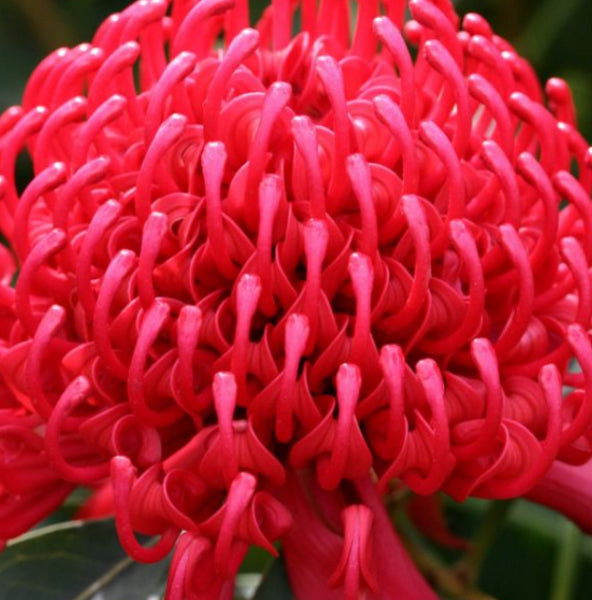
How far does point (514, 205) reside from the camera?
1.85 meters

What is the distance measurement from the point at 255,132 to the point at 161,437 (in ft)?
1.59

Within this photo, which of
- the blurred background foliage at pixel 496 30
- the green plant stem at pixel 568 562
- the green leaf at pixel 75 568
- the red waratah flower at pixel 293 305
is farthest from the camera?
the blurred background foliage at pixel 496 30

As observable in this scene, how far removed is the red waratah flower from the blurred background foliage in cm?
117

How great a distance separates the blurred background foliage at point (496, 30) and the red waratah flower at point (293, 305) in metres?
1.17

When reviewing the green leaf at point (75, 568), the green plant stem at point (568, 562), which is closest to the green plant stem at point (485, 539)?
the green plant stem at point (568, 562)

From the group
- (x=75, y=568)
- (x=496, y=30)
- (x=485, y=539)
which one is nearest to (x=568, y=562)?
(x=485, y=539)

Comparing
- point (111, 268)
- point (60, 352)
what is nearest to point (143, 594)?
point (60, 352)

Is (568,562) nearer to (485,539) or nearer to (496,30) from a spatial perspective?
(485,539)

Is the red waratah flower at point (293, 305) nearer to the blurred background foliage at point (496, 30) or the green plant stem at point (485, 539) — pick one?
the green plant stem at point (485, 539)

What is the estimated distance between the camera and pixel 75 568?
2.15m

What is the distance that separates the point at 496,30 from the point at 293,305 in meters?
1.70

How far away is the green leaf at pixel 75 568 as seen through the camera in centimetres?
207

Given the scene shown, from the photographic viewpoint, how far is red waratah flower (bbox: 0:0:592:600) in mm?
1760

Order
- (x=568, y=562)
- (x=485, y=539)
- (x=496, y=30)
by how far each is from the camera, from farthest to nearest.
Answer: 1. (x=496, y=30)
2. (x=568, y=562)
3. (x=485, y=539)
